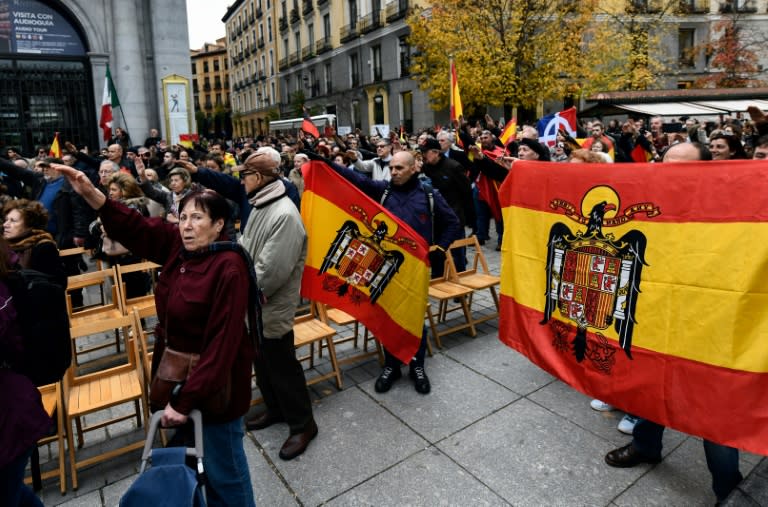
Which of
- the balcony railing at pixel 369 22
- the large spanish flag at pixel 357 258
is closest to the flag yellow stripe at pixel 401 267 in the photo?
the large spanish flag at pixel 357 258

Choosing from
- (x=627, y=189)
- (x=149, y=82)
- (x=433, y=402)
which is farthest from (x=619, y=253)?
(x=149, y=82)

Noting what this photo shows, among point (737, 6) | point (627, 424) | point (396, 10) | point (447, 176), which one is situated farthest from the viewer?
point (737, 6)

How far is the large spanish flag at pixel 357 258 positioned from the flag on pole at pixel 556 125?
6.18m

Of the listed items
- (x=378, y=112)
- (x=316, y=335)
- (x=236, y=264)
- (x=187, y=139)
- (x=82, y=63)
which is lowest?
→ (x=316, y=335)

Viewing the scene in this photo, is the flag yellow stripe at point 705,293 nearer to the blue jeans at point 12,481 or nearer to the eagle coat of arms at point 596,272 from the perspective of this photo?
the eagle coat of arms at point 596,272

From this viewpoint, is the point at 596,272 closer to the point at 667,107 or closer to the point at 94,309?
the point at 94,309

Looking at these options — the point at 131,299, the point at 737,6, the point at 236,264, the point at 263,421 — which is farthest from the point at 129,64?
the point at 737,6

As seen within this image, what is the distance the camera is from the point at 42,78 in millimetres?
16750

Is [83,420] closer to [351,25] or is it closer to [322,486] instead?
[322,486]

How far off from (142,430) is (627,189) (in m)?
3.87

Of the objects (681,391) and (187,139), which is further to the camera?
(187,139)

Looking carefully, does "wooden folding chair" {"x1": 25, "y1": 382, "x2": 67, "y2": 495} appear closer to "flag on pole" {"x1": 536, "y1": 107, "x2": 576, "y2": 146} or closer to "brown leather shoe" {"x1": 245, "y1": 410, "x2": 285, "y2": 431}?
"brown leather shoe" {"x1": 245, "y1": 410, "x2": 285, "y2": 431}

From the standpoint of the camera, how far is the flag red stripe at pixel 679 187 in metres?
2.62

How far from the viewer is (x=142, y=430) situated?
4035 mm
